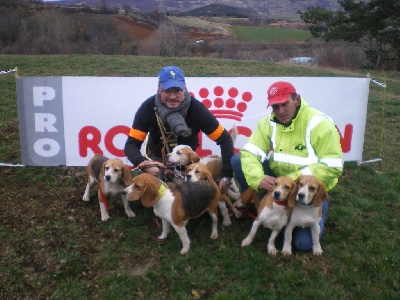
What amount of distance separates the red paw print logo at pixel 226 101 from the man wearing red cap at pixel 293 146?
7.39 feet

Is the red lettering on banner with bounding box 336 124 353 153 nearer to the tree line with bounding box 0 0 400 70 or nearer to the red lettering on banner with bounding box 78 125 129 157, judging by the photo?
the red lettering on banner with bounding box 78 125 129 157

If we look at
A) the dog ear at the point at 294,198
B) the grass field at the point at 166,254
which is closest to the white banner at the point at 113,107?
the grass field at the point at 166,254

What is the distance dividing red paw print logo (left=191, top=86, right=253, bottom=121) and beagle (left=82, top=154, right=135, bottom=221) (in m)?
2.25

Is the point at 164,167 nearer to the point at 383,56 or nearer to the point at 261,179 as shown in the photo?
the point at 261,179

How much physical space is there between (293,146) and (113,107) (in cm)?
349

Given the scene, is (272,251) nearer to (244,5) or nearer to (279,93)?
(279,93)

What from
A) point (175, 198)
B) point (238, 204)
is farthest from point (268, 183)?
point (238, 204)

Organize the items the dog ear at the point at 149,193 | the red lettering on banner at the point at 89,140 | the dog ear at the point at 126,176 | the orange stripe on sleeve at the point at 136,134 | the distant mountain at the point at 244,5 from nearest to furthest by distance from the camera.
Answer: the dog ear at the point at 149,193 < the dog ear at the point at 126,176 < the orange stripe on sleeve at the point at 136,134 < the red lettering on banner at the point at 89,140 < the distant mountain at the point at 244,5

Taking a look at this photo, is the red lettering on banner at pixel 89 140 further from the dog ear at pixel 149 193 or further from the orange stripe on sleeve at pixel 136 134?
the dog ear at pixel 149 193

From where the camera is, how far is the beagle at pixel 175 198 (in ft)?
14.3

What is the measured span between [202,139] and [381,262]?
353 centimetres

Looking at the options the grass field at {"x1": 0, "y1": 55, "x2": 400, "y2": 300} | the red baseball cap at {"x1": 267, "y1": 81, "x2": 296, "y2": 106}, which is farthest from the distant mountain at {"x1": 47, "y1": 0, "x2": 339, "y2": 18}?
the red baseball cap at {"x1": 267, "y1": 81, "x2": 296, "y2": 106}

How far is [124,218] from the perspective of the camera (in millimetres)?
5434

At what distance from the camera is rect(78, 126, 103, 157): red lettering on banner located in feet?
22.8
